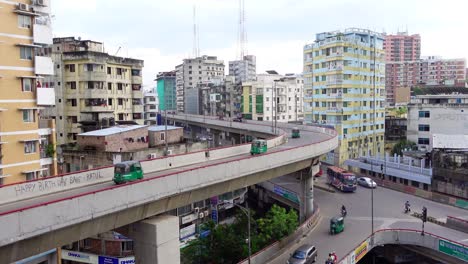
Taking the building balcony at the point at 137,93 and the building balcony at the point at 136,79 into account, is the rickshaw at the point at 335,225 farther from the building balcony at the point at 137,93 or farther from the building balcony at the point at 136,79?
the building balcony at the point at 136,79

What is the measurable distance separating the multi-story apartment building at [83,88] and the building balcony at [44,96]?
18878 mm

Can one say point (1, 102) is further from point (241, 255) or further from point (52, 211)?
point (241, 255)

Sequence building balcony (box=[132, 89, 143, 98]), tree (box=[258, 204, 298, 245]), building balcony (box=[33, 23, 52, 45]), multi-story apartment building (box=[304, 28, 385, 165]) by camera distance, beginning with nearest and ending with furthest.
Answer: building balcony (box=[33, 23, 52, 45]), tree (box=[258, 204, 298, 245]), building balcony (box=[132, 89, 143, 98]), multi-story apartment building (box=[304, 28, 385, 165])

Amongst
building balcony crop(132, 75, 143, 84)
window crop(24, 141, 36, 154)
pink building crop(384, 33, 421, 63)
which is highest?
pink building crop(384, 33, 421, 63)

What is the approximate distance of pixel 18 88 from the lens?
30406mm

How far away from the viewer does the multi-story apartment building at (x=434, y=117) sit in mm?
65188

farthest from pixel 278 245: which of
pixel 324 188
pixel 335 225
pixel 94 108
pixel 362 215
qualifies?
pixel 94 108

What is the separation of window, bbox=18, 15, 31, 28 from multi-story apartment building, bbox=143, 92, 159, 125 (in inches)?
2022

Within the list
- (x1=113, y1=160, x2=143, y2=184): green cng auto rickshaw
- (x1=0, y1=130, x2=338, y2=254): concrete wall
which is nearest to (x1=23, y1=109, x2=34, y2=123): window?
(x1=0, y1=130, x2=338, y2=254): concrete wall

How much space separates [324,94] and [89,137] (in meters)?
46.6

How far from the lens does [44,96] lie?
32062mm

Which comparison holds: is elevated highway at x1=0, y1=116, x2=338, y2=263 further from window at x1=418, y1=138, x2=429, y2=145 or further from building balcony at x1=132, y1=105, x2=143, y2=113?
window at x1=418, y1=138, x2=429, y2=145

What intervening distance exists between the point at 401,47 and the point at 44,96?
183 meters

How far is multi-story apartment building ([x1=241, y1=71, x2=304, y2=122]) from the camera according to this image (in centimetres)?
10331
